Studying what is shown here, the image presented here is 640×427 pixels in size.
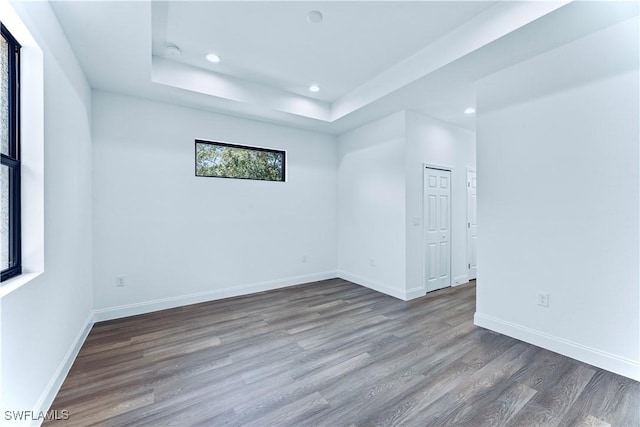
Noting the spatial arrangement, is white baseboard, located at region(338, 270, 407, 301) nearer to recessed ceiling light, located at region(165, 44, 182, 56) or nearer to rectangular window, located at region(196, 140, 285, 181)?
rectangular window, located at region(196, 140, 285, 181)

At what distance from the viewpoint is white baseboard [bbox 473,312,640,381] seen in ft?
6.98

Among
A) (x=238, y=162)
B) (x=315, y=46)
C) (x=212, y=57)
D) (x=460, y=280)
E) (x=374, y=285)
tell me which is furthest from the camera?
(x=460, y=280)

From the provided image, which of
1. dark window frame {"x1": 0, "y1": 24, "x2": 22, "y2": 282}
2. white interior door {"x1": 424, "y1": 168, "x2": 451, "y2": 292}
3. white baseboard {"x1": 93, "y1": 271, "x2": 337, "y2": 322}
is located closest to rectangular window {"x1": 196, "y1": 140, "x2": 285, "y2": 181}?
white baseboard {"x1": 93, "y1": 271, "x2": 337, "y2": 322}

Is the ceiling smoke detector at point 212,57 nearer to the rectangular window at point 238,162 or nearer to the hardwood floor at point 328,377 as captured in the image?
the rectangular window at point 238,162

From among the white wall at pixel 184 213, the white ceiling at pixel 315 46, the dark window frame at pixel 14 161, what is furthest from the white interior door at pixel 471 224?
the dark window frame at pixel 14 161

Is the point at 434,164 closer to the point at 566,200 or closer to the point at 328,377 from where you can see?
the point at 566,200

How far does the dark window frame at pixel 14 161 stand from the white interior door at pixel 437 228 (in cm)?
423

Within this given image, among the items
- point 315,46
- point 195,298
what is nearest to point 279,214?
point 195,298

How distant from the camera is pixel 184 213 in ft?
12.2

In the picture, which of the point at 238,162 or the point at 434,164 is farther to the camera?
the point at 434,164

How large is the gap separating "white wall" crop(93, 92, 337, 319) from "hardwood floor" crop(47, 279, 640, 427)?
0.57 metres

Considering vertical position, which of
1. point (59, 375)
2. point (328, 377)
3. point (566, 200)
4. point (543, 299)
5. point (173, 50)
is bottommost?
point (328, 377)

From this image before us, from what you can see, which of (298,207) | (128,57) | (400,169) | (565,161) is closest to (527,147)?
(565,161)

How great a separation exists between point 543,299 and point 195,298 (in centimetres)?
397
